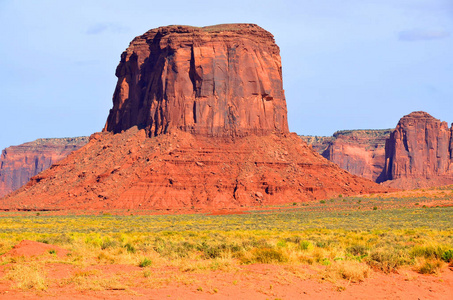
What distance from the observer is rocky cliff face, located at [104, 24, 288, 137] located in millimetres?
90562

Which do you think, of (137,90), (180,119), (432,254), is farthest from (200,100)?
(432,254)

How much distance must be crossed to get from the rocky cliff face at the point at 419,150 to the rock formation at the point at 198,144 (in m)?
81.2

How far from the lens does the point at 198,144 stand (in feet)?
290

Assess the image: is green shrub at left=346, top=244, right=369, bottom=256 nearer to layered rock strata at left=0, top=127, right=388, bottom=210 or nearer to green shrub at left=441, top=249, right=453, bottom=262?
green shrub at left=441, top=249, right=453, bottom=262

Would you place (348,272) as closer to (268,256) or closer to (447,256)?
(268,256)

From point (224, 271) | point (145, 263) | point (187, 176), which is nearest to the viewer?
point (224, 271)

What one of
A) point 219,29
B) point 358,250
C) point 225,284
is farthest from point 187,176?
point 225,284

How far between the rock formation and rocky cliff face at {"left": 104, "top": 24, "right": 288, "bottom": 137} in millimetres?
157

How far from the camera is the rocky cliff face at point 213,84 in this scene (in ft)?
297

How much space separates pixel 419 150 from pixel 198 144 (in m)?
106

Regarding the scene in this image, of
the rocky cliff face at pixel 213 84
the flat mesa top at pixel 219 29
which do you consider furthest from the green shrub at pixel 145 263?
the flat mesa top at pixel 219 29

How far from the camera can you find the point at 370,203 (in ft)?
250

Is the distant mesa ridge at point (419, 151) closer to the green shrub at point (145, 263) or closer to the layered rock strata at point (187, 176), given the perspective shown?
the layered rock strata at point (187, 176)

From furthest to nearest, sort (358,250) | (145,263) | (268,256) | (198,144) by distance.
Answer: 1. (198,144)
2. (358,250)
3. (268,256)
4. (145,263)
